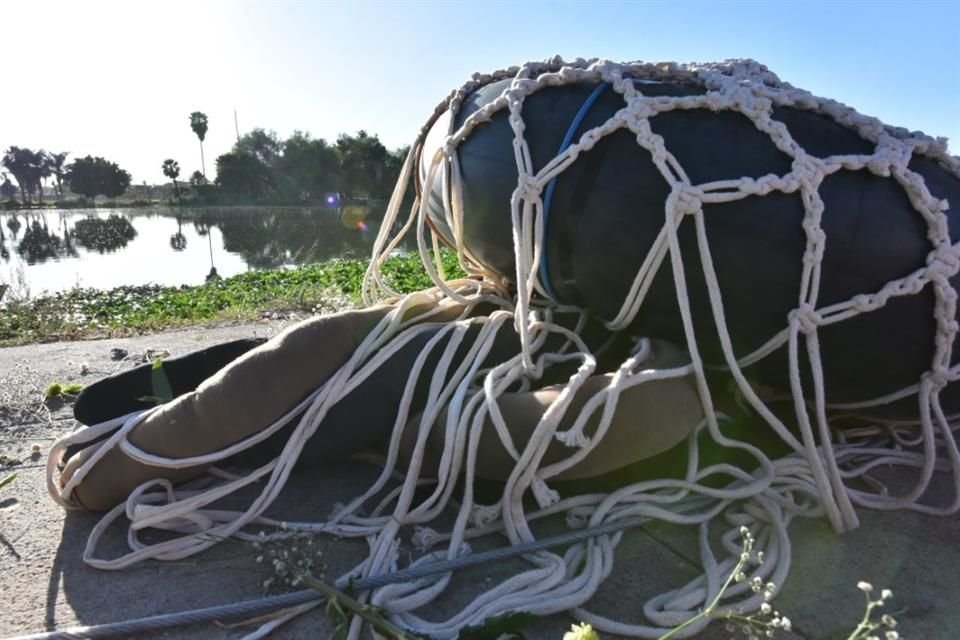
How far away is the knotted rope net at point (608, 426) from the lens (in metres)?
1.30

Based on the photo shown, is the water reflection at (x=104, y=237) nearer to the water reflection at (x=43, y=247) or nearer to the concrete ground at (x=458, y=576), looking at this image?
the water reflection at (x=43, y=247)

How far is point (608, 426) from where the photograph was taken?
1.37m

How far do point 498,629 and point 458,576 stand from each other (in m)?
0.24

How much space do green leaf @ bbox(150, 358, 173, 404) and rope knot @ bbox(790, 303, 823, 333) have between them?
1.51m

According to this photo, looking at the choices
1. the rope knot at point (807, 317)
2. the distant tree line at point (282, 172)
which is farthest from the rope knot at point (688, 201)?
the distant tree line at point (282, 172)

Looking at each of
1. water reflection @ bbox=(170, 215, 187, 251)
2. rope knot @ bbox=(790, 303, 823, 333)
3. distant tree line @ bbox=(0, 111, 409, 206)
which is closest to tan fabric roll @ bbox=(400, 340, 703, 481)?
rope knot @ bbox=(790, 303, 823, 333)

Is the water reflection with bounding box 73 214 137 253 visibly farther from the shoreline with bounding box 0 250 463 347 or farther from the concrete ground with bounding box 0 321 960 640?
the concrete ground with bounding box 0 321 960 640

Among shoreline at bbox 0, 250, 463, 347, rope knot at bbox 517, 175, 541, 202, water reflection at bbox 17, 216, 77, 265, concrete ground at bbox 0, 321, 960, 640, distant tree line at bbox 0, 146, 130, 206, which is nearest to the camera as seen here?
concrete ground at bbox 0, 321, 960, 640

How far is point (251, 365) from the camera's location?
1530 millimetres

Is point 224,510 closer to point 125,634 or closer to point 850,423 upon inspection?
point 125,634

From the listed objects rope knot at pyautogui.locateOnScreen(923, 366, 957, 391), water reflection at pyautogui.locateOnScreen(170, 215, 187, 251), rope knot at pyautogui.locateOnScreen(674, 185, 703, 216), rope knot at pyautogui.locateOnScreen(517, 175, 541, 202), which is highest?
water reflection at pyautogui.locateOnScreen(170, 215, 187, 251)

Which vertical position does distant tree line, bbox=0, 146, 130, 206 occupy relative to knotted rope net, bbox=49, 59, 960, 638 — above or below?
above

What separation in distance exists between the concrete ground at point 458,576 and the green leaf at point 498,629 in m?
0.09

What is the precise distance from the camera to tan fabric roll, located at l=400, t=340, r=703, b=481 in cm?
139
